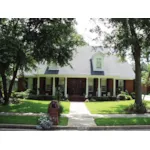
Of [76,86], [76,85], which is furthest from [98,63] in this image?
[76,86]

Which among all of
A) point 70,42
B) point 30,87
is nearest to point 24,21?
point 70,42

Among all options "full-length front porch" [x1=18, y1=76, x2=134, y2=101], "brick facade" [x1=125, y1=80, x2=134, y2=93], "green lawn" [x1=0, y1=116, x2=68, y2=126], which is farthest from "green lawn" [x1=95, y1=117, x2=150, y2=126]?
"brick facade" [x1=125, y1=80, x2=134, y2=93]

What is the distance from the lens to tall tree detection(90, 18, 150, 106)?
11.4 metres

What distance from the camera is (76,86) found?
1838cm

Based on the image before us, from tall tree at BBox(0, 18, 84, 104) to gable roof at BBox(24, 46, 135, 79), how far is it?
0.96 m

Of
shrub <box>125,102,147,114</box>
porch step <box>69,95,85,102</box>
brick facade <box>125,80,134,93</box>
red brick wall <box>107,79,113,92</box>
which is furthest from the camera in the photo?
brick facade <box>125,80,134,93</box>

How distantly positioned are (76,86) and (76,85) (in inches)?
6.5

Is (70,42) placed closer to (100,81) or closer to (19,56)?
(19,56)

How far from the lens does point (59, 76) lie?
16.0m

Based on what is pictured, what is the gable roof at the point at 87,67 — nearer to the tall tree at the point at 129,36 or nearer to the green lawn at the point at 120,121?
the tall tree at the point at 129,36

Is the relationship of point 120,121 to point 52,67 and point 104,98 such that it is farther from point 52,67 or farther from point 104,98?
point 104,98

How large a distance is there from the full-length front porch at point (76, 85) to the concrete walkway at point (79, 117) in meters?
1.65

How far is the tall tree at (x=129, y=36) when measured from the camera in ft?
37.2

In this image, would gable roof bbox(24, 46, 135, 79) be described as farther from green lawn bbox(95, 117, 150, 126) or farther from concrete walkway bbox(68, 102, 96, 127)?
green lawn bbox(95, 117, 150, 126)
